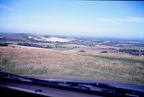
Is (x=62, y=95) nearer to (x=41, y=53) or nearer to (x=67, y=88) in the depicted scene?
(x=67, y=88)

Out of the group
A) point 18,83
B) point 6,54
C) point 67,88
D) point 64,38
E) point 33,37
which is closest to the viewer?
point 67,88

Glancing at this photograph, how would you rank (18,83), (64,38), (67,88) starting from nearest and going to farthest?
(67,88)
(18,83)
(64,38)

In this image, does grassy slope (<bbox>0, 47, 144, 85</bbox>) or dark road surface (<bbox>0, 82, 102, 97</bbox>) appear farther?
grassy slope (<bbox>0, 47, 144, 85</bbox>)

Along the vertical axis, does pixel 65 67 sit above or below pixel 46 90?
below

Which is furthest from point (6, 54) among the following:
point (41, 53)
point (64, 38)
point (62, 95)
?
point (62, 95)

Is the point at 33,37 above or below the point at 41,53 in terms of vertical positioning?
above

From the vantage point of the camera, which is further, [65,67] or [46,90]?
[65,67]

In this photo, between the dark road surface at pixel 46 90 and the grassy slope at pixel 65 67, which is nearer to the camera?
the dark road surface at pixel 46 90

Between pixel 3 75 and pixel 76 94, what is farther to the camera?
pixel 3 75

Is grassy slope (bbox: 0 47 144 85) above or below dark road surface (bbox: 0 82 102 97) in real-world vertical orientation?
below

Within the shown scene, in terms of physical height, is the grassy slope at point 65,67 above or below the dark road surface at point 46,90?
below

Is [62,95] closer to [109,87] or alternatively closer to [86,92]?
[86,92]
